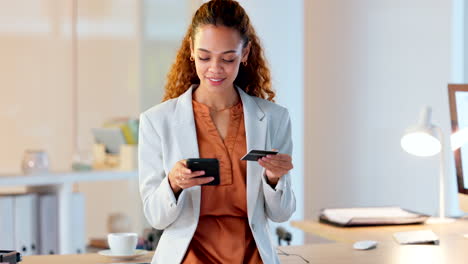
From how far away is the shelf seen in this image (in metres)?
4.40

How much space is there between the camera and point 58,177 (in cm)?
458

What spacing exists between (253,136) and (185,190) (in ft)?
0.79

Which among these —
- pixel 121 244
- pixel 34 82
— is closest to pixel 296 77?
pixel 34 82

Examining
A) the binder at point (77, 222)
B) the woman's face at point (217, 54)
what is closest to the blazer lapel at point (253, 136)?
the woman's face at point (217, 54)

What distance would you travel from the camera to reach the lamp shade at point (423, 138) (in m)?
3.19

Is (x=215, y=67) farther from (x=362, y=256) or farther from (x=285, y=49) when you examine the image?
(x=285, y=49)

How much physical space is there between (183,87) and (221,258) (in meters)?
0.54

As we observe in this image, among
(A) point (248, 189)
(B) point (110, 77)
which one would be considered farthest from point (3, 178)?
(A) point (248, 189)

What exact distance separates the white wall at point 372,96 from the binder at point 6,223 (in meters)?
2.50

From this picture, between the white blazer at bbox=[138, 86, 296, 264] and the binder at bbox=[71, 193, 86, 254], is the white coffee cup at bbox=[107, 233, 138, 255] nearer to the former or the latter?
the white blazer at bbox=[138, 86, 296, 264]

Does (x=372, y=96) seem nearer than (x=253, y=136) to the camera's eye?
No

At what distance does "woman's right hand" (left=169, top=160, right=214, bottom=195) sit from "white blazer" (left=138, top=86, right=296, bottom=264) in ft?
0.14

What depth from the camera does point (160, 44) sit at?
5785mm

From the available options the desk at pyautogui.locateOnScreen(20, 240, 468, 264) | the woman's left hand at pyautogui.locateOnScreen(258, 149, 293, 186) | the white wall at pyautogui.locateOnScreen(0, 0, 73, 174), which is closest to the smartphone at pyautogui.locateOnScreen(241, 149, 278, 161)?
the woman's left hand at pyautogui.locateOnScreen(258, 149, 293, 186)
